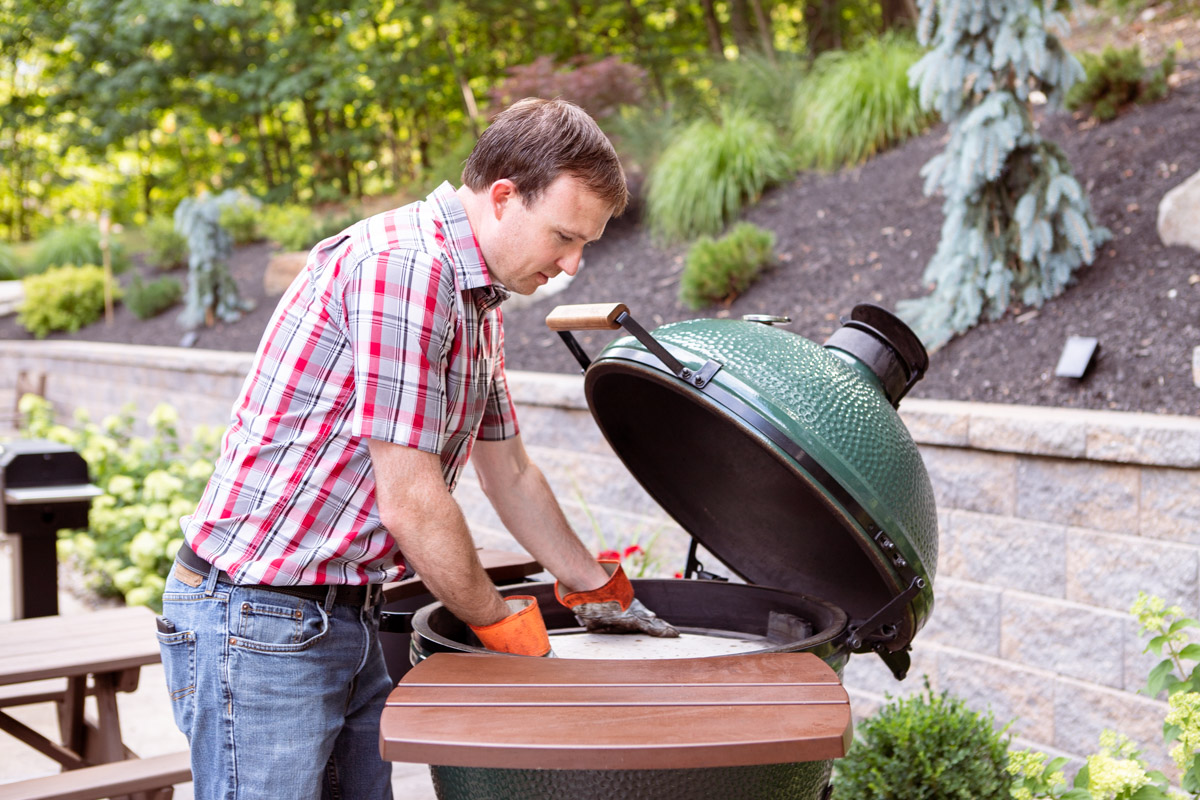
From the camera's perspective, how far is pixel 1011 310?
416cm

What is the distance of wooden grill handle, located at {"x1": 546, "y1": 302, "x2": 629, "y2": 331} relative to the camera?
5.49ft

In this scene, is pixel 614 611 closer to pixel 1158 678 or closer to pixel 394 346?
pixel 394 346

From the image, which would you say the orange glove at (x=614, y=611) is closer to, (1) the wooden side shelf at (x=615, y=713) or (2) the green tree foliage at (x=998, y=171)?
(1) the wooden side shelf at (x=615, y=713)

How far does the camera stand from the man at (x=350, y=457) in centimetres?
150

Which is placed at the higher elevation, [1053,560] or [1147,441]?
[1147,441]

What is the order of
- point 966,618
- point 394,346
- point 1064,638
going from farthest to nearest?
point 966,618 < point 1064,638 < point 394,346

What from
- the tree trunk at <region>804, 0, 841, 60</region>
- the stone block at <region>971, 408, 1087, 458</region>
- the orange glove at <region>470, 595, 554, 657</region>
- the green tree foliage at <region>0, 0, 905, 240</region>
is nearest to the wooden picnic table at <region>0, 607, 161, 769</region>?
the orange glove at <region>470, 595, 554, 657</region>

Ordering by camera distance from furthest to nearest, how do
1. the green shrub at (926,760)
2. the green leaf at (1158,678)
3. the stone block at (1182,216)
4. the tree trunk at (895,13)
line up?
the tree trunk at (895,13), the stone block at (1182,216), the green shrub at (926,760), the green leaf at (1158,678)

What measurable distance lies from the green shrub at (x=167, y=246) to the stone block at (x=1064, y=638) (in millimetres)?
11479

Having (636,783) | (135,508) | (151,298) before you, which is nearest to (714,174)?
(135,508)

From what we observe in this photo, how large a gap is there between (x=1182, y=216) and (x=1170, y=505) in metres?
1.71

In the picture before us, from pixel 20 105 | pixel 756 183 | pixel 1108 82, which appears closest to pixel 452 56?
pixel 756 183

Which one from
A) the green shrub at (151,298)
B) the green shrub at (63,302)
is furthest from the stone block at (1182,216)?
the green shrub at (63,302)

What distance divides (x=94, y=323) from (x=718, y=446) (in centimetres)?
1094
